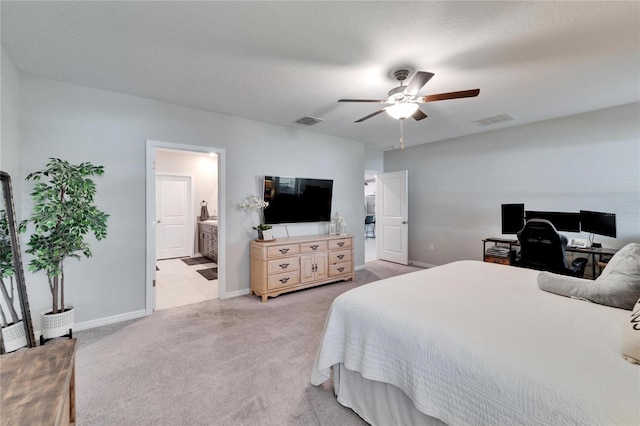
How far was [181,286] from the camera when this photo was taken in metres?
4.29

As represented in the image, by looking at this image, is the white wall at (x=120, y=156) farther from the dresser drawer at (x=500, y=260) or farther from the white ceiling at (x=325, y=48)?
the dresser drawer at (x=500, y=260)

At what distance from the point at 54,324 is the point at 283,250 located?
2.33 m

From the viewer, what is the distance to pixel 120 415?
5.50 ft

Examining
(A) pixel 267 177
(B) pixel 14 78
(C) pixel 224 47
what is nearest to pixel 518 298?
(C) pixel 224 47

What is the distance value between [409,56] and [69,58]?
113 inches

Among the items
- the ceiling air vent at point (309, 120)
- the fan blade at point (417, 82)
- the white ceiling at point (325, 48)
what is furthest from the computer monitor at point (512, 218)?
the ceiling air vent at point (309, 120)

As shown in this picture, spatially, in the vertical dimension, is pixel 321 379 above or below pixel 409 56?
below

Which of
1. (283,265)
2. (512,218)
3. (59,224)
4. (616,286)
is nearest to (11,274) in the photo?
(59,224)

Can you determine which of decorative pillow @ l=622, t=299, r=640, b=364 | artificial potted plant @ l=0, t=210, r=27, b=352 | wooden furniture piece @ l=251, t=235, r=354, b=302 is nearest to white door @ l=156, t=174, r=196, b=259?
wooden furniture piece @ l=251, t=235, r=354, b=302

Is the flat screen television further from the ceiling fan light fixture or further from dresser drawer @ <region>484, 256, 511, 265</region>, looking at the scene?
dresser drawer @ <region>484, 256, 511, 265</region>

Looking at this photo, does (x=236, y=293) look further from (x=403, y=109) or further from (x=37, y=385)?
(x=403, y=109)

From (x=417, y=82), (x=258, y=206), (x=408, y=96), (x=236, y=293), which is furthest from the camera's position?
(x=258, y=206)

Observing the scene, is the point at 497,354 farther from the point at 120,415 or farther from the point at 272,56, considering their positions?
the point at 272,56

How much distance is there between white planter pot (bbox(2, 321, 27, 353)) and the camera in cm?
190
